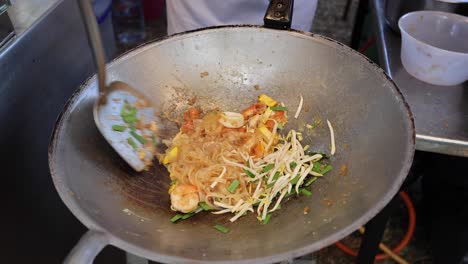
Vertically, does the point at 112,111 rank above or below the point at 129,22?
above

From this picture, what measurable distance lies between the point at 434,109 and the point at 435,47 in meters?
0.22

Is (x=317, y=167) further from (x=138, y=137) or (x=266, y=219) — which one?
(x=138, y=137)

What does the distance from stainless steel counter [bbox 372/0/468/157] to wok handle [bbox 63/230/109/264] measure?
956 mm

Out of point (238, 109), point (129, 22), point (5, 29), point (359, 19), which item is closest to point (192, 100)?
point (238, 109)

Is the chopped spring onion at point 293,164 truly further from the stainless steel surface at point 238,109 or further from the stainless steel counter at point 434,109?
the stainless steel counter at point 434,109

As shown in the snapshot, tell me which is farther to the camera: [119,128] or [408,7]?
[408,7]

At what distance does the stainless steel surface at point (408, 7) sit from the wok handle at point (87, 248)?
1.40m

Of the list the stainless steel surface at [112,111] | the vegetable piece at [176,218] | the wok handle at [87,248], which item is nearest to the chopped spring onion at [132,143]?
the stainless steel surface at [112,111]

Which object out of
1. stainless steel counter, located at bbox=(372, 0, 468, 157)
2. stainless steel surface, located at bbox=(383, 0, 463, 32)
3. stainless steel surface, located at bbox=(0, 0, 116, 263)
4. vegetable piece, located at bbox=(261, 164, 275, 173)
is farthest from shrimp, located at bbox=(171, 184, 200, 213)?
stainless steel surface, located at bbox=(383, 0, 463, 32)

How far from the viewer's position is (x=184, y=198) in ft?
3.60

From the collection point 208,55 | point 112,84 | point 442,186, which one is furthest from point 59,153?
point 442,186

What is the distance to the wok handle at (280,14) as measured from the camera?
50.3 inches

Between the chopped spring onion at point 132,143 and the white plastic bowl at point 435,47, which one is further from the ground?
the white plastic bowl at point 435,47

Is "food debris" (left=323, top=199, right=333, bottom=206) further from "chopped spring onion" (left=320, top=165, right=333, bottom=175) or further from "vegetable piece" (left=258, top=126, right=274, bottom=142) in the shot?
"vegetable piece" (left=258, top=126, right=274, bottom=142)
